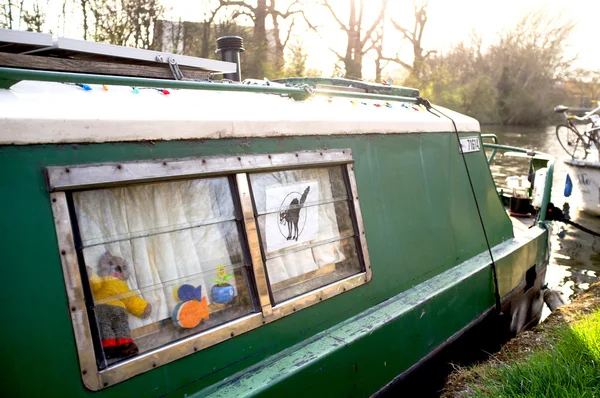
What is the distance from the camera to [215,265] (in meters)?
2.01

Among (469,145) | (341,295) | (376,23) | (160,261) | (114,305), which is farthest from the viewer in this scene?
(376,23)

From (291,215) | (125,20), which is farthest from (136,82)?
(125,20)

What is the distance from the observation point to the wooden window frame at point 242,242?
1571 mm

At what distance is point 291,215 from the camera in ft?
7.59

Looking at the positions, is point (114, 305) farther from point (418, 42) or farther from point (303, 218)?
point (418, 42)

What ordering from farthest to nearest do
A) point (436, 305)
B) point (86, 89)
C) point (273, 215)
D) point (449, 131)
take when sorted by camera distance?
point (449, 131)
point (436, 305)
point (273, 215)
point (86, 89)

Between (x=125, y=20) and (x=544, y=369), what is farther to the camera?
(x=125, y=20)

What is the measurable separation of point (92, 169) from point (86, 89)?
473mm

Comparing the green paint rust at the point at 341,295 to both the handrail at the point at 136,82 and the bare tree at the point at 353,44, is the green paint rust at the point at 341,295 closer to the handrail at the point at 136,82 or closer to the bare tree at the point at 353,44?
the handrail at the point at 136,82

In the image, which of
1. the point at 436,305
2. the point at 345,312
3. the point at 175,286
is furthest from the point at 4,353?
the point at 436,305

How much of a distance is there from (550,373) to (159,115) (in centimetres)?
248

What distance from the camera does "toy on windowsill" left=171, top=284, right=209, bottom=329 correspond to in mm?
1852

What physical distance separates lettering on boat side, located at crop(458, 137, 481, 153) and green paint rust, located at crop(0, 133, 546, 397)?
6 cm

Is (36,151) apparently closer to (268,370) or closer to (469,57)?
(268,370)
